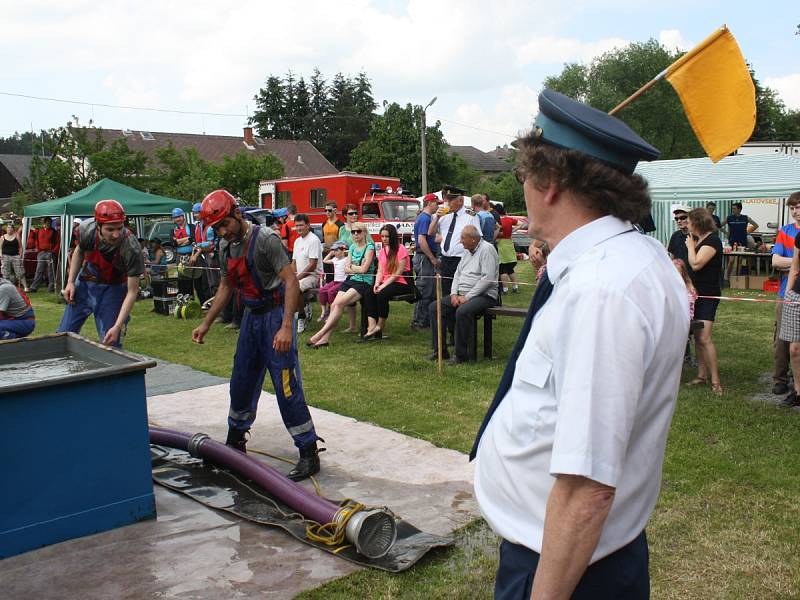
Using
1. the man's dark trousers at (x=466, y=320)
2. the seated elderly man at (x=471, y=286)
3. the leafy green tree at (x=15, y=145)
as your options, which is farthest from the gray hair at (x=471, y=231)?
the leafy green tree at (x=15, y=145)

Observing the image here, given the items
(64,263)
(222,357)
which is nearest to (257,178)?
(64,263)

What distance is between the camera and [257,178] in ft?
130

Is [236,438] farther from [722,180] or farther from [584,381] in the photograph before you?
[722,180]

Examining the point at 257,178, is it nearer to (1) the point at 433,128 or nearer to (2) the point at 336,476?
(1) the point at 433,128

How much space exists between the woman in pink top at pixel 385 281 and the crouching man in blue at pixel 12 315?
4.89 meters

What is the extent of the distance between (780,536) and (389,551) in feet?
7.29

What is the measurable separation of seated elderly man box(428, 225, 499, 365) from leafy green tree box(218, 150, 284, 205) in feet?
100

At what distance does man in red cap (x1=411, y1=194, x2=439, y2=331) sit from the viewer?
1128 cm

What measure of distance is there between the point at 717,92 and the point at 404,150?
1892 inches

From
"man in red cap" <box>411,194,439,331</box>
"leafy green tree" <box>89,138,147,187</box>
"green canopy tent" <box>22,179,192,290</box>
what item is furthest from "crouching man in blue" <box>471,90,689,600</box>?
"leafy green tree" <box>89,138,147,187</box>

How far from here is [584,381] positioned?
1.35 meters

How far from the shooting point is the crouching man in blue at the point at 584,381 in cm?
136

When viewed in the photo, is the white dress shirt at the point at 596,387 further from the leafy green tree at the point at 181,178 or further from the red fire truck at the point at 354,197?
the leafy green tree at the point at 181,178

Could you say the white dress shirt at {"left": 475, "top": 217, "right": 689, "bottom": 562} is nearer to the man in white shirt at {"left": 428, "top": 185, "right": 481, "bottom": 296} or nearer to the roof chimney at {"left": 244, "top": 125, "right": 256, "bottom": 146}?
the man in white shirt at {"left": 428, "top": 185, "right": 481, "bottom": 296}
